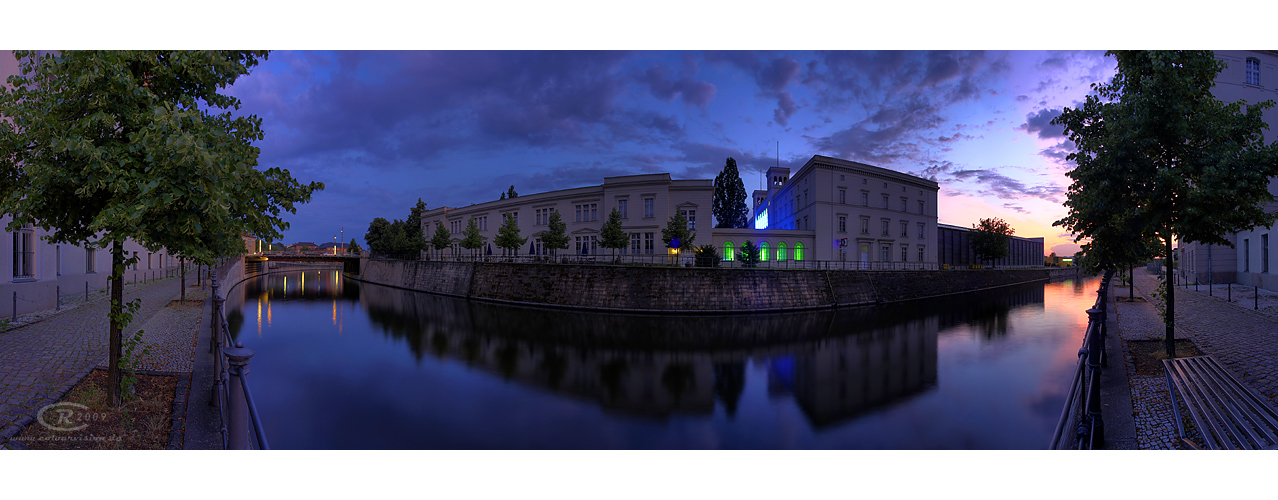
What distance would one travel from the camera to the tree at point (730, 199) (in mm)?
57719

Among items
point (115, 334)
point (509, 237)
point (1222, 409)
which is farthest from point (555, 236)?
point (1222, 409)

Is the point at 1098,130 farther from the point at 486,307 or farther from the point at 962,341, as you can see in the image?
the point at 486,307

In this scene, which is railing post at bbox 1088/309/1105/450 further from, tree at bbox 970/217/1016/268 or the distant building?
tree at bbox 970/217/1016/268

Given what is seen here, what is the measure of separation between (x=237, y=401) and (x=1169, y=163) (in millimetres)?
15828

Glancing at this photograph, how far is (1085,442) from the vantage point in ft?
18.6

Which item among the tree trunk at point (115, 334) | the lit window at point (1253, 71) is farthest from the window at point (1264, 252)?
the tree trunk at point (115, 334)

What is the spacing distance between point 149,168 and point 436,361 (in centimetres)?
1032

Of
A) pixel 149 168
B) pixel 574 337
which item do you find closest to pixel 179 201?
pixel 149 168

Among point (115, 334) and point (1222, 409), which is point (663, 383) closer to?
point (1222, 409)

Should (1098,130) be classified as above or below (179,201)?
above

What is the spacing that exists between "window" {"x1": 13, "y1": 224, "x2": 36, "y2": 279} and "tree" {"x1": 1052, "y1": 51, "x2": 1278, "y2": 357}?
96.6 feet

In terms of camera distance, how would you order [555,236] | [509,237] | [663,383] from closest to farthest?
[663,383], [555,236], [509,237]

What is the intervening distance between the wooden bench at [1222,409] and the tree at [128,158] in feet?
38.3

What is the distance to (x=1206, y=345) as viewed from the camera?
1043cm
